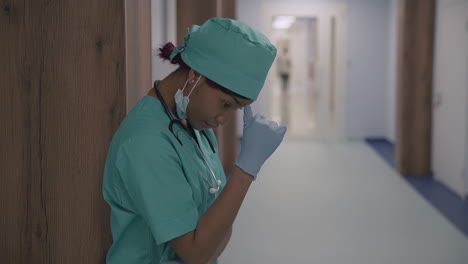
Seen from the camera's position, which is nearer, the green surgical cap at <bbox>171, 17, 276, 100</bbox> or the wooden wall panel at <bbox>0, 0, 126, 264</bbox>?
the green surgical cap at <bbox>171, 17, 276, 100</bbox>

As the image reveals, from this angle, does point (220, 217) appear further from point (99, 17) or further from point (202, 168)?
point (99, 17)

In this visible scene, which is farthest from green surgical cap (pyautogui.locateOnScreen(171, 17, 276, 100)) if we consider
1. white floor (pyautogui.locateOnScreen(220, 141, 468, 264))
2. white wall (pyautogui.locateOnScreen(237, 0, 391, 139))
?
white wall (pyautogui.locateOnScreen(237, 0, 391, 139))

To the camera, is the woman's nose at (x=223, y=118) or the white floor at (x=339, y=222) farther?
the white floor at (x=339, y=222)

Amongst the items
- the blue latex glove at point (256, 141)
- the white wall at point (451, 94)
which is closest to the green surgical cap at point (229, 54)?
the blue latex glove at point (256, 141)

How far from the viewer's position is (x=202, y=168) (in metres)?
1.30

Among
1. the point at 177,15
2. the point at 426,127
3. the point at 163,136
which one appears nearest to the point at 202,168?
the point at 163,136

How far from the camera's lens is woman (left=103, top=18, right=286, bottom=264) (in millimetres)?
1134

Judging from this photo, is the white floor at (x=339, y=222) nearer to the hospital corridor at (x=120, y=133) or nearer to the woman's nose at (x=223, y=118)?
the hospital corridor at (x=120, y=133)

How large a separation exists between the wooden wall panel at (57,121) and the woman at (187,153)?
0.29 meters

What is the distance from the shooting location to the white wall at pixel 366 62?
802 cm

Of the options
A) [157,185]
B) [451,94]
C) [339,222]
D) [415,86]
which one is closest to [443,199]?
[451,94]

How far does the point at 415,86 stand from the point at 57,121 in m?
4.77

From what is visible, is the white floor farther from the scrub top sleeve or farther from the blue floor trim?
the scrub top sleeve

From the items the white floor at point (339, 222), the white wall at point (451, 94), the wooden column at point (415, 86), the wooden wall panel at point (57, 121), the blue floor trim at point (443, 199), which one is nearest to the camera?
the wooden wall panel at point (57, 121)
